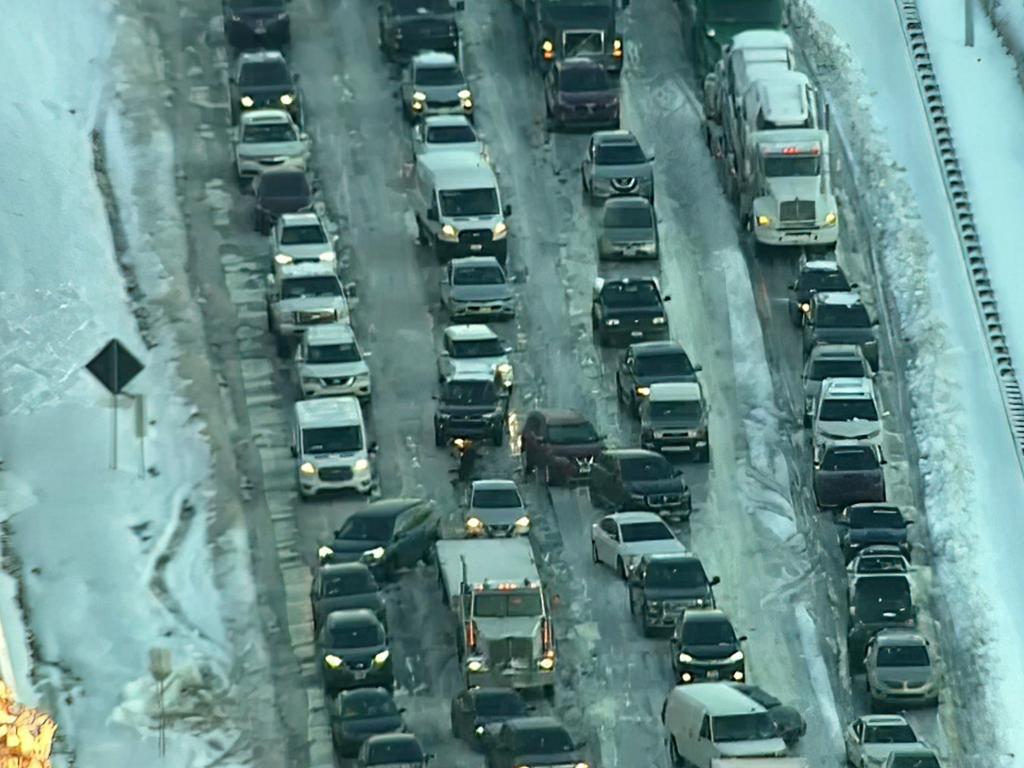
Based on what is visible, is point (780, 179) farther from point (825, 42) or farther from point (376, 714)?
point (376, 714)

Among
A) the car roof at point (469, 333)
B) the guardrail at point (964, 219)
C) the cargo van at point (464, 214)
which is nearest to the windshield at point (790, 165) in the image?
the guardrail at point (964, 219)

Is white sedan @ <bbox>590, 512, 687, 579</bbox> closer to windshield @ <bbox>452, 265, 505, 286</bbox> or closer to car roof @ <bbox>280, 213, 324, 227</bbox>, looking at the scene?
windshield @ <bbox>452, 265, 505, 286</bbox>

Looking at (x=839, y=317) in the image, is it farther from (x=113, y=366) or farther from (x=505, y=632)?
(x=113, y=366)

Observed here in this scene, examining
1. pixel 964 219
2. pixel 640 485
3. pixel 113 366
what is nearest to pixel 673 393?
pixel 640 485

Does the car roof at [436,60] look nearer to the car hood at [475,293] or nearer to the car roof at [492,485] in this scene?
the car hood at [475,293]

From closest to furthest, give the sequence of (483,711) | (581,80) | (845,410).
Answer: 1. (483,711)
2. (845,410)
3. (581,80)

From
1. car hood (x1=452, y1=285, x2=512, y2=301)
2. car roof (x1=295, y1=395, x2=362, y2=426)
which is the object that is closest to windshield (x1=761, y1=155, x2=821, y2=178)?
car hood (x1=452, y1=285, x2=512, y2=301)

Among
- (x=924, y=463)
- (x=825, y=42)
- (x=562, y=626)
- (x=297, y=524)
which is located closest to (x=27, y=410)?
(x=297, y=524)
